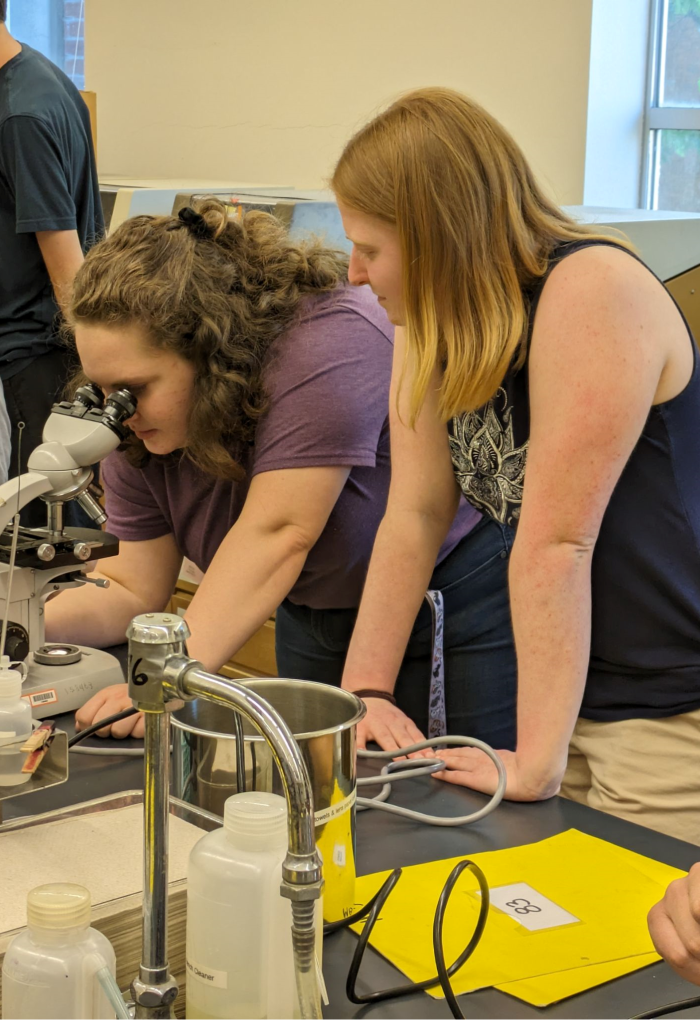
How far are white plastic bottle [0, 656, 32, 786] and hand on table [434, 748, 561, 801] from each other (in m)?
0.42

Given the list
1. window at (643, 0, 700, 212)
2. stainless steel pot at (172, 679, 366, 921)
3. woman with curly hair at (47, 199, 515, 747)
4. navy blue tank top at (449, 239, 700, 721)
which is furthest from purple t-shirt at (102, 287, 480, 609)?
window at (643, 0, 700, 212)

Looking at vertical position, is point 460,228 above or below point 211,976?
above

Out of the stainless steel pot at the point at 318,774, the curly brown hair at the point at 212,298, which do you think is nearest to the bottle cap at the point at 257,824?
the stainless steel pot at the point at 318,774

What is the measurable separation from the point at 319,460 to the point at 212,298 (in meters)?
0.25

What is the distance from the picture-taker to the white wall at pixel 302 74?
9.48 feet

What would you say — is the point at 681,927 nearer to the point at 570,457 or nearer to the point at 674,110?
the point at 570,457

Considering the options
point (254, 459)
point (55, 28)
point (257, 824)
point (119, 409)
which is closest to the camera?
point (257, 824)

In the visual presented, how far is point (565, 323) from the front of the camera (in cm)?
111

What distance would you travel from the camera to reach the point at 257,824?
0.61 metres

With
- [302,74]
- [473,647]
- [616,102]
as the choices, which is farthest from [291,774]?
[302,74]

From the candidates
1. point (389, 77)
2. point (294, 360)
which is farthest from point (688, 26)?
point (294, 360)

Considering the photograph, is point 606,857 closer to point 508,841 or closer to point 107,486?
point 508,841

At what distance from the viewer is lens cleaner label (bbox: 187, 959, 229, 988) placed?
641 millimetres

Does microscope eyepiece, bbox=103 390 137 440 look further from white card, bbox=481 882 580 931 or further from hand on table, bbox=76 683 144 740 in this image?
white card, bbox=481 882 580 931
